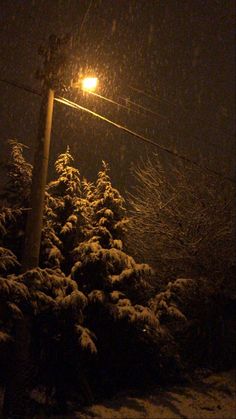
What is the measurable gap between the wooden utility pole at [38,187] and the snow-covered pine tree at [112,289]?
200 centimetres

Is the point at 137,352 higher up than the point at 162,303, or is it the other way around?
the point at 162,303

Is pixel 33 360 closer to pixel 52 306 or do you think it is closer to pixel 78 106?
pixel 52 306

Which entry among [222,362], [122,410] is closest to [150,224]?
[222,362]

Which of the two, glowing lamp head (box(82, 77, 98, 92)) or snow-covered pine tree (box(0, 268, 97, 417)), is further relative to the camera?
glowing lamp head (box(82, 77, 98, 92))

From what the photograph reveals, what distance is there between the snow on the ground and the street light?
12.0 feet

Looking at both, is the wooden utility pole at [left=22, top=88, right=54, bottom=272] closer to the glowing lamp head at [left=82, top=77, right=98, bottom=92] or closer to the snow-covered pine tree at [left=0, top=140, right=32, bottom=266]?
the glowing lamp head at [left=82, top=77, right=98, bottom=92]

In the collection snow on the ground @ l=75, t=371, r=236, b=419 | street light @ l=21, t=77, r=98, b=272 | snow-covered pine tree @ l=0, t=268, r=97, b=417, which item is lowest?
snow on the ground @ l=75, t=371, r=236, b=419

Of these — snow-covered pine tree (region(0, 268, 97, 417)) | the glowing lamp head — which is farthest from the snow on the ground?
the glowing lamp head

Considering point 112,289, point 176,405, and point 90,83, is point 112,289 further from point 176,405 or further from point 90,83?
point 90,83

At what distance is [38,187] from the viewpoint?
7.02 metres

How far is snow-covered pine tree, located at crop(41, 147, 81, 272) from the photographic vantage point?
9148 mm

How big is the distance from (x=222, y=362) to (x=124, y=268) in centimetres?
653

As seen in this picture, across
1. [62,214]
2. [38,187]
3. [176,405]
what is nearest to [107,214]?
[62,214]

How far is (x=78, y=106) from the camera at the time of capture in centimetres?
805
